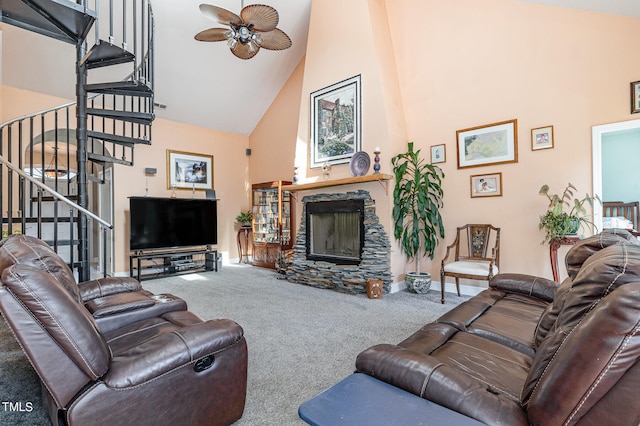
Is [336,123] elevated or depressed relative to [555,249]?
elevated

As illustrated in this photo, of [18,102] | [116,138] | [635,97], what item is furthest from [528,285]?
[18,102]

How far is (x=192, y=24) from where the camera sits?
501 centimetres

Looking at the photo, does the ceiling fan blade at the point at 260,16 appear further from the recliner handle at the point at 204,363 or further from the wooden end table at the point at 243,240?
the wooden end table at the point at 243,240

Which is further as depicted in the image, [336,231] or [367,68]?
[336,231]

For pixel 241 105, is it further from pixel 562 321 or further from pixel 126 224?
pixel 562 321

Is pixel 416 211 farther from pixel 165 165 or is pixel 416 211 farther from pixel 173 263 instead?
pixel 165 165

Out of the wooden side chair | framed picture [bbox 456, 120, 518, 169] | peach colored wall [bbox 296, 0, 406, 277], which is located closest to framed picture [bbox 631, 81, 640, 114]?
framed picture [bbox 456, 120, 518, 169]

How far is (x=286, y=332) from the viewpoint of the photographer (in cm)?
290

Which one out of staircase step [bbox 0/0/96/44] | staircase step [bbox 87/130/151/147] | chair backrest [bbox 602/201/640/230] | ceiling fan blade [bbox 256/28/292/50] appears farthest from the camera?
chair backrest [bbox 602/201/640/230]

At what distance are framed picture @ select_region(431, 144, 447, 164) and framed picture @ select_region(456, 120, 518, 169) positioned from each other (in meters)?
0.21

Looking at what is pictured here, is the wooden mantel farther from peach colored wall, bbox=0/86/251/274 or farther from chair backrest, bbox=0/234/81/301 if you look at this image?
chair backrest, bbox=0/234/81/301

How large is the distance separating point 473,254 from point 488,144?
1.46 meters

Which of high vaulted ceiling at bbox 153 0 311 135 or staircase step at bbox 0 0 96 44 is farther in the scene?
high vaulted ceiling at bbox 153 0 311 135

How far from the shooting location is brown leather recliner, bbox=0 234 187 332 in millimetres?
1535
